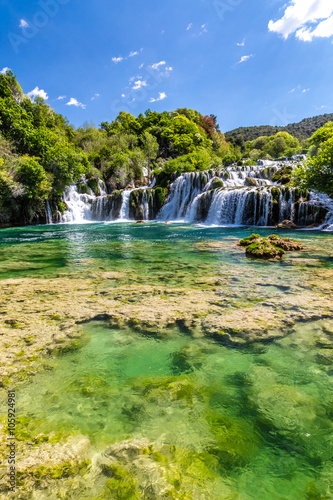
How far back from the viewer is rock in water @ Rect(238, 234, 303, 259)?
8414mm

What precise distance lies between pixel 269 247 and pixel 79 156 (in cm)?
3316

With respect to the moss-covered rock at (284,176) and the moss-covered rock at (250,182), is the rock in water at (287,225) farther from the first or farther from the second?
the moss-covered rock at (250,182)

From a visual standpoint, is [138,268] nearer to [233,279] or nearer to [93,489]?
[233,279]

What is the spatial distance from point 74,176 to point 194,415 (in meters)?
35.9

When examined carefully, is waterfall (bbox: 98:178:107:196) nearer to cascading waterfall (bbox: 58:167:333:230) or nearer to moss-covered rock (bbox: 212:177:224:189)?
cascading waterfall (bbox: 58:167:333:230)

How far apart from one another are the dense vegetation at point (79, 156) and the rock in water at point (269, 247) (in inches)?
405

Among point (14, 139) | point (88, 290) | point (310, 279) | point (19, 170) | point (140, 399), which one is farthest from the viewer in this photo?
point (14, 139)

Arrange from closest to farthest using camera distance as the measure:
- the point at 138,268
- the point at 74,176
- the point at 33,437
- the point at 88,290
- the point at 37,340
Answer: the point at 33,437
the point at 37,340
the point at 88,290
the point at 138,268
the point at 74,176

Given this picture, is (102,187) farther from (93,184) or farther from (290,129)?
(290,129)

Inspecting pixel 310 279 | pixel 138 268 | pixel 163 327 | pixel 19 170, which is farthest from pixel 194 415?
pixel 19 170

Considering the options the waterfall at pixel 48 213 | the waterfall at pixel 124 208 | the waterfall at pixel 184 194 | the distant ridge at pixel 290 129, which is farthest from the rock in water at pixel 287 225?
the distant ridge at pixel 290 129

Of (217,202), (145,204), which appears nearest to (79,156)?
(145,204)

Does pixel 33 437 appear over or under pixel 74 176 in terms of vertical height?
under

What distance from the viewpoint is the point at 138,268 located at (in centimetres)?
735
